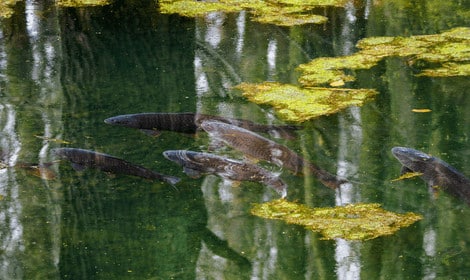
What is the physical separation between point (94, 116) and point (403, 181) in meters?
1.80

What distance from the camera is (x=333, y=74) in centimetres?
513

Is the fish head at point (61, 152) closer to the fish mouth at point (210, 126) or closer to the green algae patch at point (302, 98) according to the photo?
the fish mouth at point (210, 126)

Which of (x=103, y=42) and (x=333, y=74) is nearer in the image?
(x=333, y=74)

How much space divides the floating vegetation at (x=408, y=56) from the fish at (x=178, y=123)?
0.78 meters

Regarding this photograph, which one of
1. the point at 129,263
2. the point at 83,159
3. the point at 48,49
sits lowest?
the point at 129,263

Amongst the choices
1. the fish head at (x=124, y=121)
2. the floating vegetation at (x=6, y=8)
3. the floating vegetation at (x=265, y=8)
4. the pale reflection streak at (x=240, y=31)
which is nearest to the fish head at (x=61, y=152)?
the fish head at (x=124, y=121)

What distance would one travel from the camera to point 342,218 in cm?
338

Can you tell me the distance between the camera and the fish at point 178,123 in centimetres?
427

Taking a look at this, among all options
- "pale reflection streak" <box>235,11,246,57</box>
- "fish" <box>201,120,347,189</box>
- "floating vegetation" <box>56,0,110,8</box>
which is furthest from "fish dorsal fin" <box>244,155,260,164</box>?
"floating vegetation" <box>56,0,110,8</box>

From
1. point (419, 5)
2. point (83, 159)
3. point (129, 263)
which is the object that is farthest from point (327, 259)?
point (419, 5)

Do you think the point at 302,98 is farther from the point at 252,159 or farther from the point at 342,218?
the point at 342,218

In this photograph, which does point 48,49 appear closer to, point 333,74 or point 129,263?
point 333,74

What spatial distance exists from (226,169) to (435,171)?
93cm

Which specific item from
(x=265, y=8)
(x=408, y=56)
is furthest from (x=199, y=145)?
(x=265, y=8)
